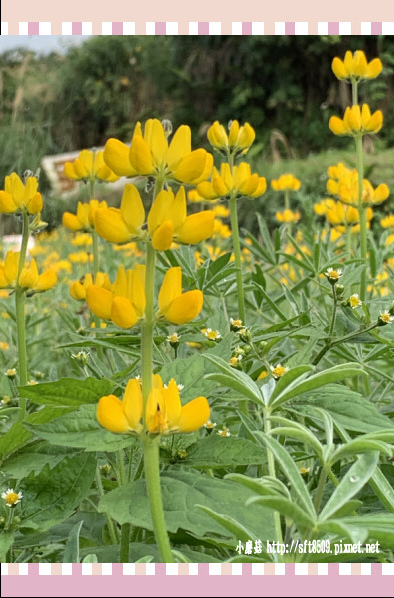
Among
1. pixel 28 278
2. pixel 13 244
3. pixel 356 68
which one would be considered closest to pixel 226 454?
pixel 28 278

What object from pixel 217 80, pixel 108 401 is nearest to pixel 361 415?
pixel 108 401

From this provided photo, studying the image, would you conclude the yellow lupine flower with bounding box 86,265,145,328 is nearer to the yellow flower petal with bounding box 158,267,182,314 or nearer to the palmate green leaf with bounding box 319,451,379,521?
the yellow flower petal with bounding box 158,267,182,314

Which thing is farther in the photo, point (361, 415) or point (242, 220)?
point (242, 220)

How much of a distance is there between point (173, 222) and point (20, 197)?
266 mm

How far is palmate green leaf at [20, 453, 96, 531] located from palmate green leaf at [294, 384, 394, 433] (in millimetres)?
154

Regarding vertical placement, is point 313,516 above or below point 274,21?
below

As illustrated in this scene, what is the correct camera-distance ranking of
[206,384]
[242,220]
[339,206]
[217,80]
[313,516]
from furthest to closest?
1. [217,80]
2. [242,220]
3. [339,206]
4. [206,384]
5. [313,516]

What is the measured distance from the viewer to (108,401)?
1.15ft

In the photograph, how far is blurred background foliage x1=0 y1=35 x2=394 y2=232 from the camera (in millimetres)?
6266

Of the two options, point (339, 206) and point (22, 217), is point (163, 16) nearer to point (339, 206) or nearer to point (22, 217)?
point (22, 217)

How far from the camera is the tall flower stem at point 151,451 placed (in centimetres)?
36

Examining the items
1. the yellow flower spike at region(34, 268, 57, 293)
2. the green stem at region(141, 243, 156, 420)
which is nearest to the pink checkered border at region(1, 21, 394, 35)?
the yellow flower spike at region(34, 268, 57, 293)

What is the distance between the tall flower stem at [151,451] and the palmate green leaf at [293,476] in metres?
0.06

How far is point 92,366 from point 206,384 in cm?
22
